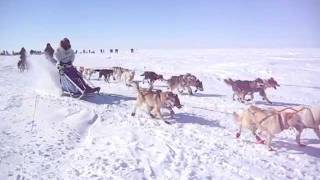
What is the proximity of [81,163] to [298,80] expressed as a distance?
44.8ft

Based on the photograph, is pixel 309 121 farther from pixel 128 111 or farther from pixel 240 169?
pixel 128 111

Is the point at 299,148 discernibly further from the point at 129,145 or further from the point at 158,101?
the point at 158,101

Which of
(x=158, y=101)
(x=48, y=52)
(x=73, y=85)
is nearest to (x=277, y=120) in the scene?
(x=158, y=101)

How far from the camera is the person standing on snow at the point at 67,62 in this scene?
1030 cm

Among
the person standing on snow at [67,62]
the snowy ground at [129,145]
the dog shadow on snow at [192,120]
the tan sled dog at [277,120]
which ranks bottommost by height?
the snowy ground at [129,145]

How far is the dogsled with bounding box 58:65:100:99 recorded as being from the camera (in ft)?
32.9

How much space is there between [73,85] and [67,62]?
0.88 meters

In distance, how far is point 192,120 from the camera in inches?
315

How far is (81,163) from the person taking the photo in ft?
17.0

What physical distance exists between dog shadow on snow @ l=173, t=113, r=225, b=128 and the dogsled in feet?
9.09

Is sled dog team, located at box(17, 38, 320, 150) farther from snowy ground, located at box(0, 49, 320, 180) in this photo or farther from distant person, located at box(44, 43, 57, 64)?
distant person, located at box(44, 43, 57, 64)

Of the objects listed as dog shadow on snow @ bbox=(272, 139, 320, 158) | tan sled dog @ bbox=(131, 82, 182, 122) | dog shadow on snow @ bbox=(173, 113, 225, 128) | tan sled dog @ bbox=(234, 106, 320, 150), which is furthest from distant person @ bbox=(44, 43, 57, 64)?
dog shadow on snow @ bbox=(272, 139, 320, 158)

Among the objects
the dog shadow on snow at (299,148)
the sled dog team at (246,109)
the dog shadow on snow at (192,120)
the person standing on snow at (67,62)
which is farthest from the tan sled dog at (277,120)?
the person standing on snow at (67,62)

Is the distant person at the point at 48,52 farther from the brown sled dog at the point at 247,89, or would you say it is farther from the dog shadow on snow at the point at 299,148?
the dog shadow on snow at the point at 299,148
